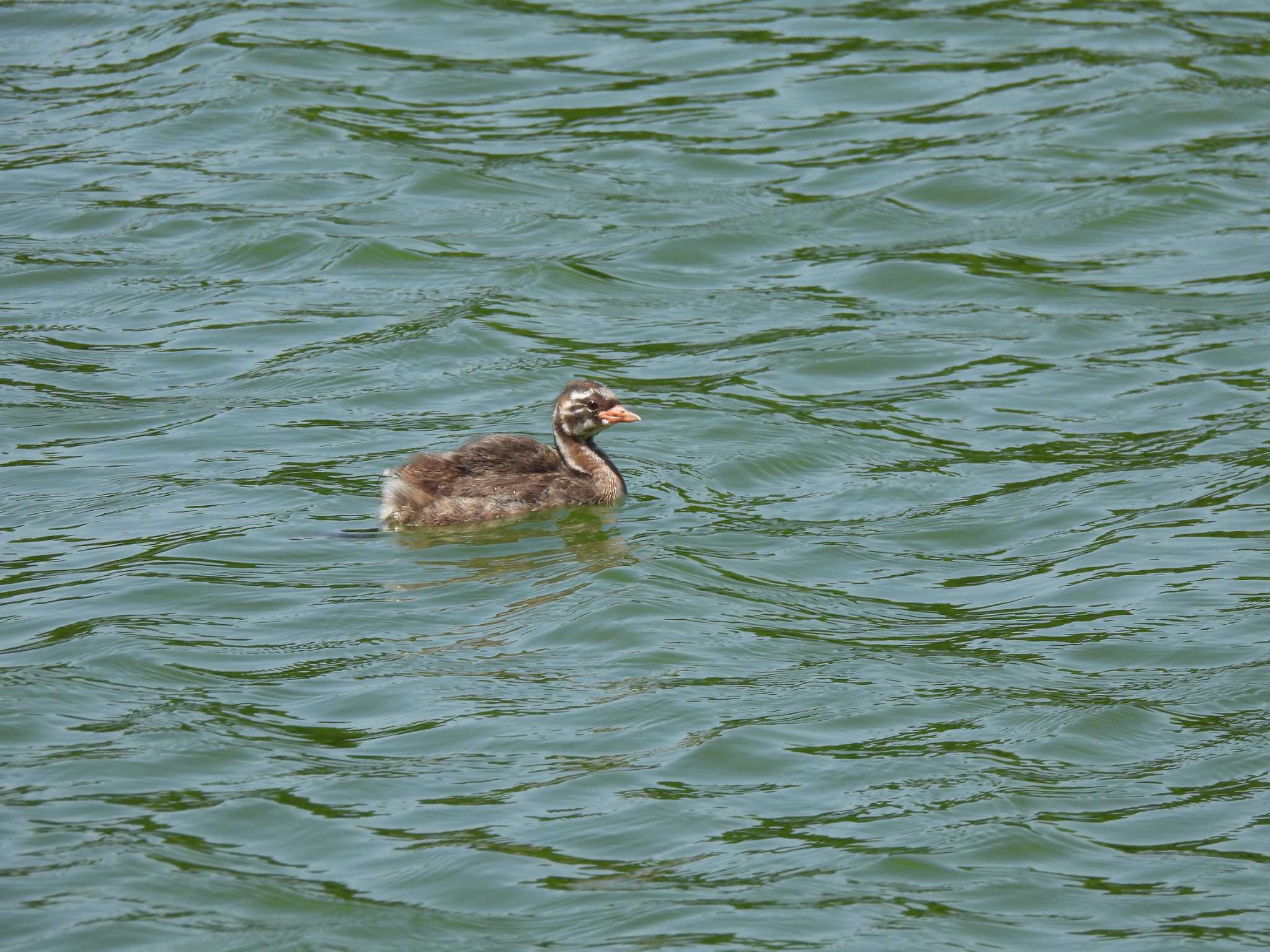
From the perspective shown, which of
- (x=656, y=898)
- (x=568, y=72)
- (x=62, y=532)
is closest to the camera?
(x=656, y=898)

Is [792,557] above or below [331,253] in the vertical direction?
below

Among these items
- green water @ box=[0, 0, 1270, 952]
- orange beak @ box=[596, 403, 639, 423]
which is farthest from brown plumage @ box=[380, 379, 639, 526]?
green water @ box=[0, 0, 1270, 952]

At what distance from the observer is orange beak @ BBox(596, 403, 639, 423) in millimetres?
11445

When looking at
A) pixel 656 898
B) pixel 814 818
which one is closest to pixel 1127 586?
pixel 814 818

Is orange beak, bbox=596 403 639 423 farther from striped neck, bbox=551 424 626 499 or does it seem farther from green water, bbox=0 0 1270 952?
green water, bbox=0 0 1270 952

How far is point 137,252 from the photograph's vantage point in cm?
1490

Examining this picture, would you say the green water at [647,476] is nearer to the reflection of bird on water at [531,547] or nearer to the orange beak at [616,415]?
the reflection of bird on water at [531,547]

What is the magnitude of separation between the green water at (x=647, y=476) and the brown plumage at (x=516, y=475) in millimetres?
188

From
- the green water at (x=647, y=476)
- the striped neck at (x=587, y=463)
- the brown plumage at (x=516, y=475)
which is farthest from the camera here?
the striped neck at (x=587, y=463)

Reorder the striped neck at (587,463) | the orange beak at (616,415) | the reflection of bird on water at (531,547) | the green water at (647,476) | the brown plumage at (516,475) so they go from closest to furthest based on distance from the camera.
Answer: the green water at (647,476)
the reflection of bird on water at (531,547)
the brown plumage at (516,475)
the orange beak at (616,415)
the striped neck at (587,463)

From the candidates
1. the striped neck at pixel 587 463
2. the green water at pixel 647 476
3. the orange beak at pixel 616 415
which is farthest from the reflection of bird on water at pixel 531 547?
the orange beak at pixel 616 415

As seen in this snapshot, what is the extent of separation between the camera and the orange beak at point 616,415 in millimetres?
11445

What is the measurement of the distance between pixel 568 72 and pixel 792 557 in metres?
9.00

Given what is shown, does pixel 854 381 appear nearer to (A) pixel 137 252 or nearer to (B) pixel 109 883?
(A) pixel 137 252
